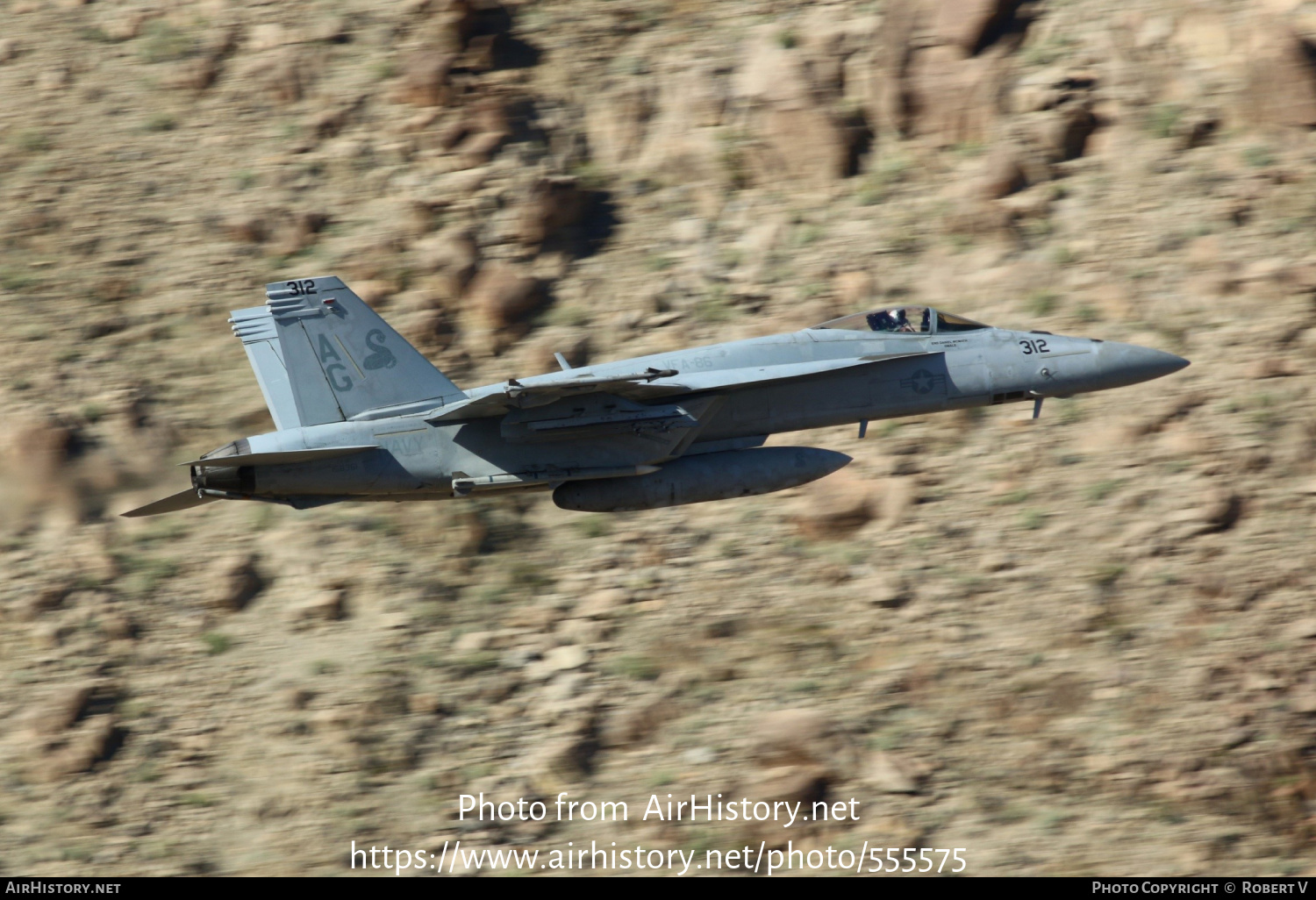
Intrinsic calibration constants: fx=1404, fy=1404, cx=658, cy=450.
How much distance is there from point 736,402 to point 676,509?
594cm

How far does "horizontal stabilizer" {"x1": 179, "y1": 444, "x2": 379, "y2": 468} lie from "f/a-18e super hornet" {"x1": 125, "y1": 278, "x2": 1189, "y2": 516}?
0.03 meters

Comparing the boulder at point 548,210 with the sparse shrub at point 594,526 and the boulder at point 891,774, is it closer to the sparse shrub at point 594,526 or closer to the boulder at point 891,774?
the sparse shrub at point 594,526

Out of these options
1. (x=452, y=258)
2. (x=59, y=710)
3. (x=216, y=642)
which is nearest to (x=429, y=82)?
(x=452, y=258)

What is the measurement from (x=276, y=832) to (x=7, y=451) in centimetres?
875

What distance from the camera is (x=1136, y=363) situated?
19.7 metres

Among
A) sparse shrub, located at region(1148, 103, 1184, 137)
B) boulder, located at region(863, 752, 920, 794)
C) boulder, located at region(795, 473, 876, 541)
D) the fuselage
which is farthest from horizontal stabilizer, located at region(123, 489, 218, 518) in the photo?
sparse shrub, located at region(1148, 103, 1184, 137)

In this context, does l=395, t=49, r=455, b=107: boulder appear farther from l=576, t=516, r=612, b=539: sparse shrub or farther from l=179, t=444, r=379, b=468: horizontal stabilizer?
l=179, t=444, r=379, b=468: horizontal stabilizer

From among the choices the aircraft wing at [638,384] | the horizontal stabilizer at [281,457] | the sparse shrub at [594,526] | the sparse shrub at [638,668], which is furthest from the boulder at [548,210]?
the horizontal stabilizer at [281,457]

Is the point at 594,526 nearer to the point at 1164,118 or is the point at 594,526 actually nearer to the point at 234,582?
the point at 234,582

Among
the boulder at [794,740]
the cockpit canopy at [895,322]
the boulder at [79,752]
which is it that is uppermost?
the cockpit canopy at [895,322]

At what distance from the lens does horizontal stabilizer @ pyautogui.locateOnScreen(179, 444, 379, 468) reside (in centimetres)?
1778

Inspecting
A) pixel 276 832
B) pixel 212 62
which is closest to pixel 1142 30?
pixel 212 62

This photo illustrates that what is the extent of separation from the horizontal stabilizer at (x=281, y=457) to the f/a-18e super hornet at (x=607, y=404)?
0.03 meters

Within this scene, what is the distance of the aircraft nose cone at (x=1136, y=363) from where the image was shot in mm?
19703
